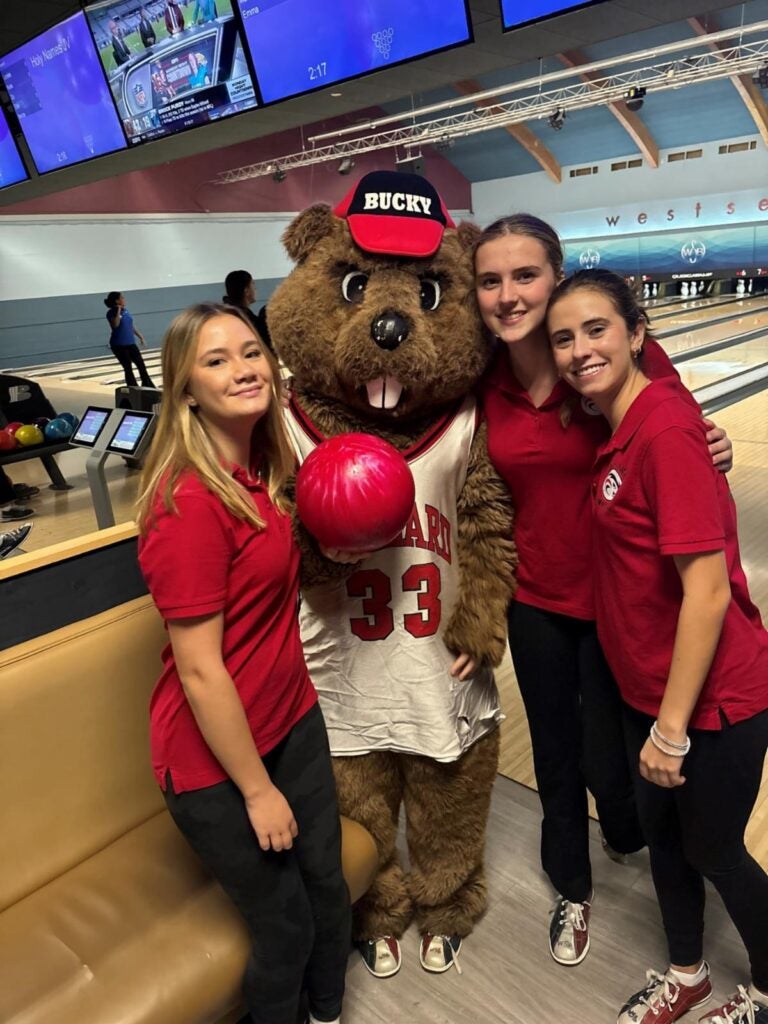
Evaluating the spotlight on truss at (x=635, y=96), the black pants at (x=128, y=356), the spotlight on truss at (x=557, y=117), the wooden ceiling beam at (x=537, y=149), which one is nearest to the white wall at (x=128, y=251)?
the black pants at (x=128, y=356)

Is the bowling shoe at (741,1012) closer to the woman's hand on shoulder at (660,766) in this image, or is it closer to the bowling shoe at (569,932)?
the bowling shoe at (569,932)

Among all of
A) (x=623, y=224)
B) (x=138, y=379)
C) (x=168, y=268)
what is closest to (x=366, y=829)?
(x=138, y=379)

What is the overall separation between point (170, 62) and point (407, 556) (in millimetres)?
2971

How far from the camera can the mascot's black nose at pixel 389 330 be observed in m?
1.18

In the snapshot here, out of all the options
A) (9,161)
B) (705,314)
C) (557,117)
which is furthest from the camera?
(705,314)

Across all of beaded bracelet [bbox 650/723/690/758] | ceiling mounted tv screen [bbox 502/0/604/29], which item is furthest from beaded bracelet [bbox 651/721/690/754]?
ceiling mounted tv screen [bbox 502/0/604/29]

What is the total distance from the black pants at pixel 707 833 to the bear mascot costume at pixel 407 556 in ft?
1.15

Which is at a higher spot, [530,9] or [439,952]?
[530,9]

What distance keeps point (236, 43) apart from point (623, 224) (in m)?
14.7

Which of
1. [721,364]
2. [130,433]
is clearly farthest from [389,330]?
[721,364]

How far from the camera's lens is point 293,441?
4.37 ft

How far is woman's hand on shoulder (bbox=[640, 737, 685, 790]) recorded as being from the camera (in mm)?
1092

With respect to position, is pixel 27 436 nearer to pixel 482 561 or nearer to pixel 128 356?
pixel 482 561

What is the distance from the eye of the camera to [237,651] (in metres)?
1.08
